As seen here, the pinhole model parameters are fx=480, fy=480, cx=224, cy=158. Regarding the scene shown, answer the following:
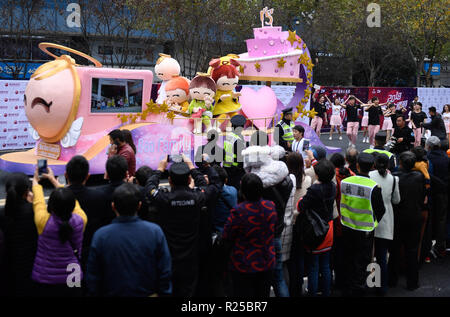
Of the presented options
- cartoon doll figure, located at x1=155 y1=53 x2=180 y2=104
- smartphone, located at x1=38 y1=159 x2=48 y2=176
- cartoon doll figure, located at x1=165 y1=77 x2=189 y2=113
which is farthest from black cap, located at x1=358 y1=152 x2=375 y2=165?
cartoon doll figure, located at x1=155 y1=53 x2=180 y2=104

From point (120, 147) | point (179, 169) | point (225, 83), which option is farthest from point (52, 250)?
point (225, 83)

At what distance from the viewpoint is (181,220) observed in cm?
383

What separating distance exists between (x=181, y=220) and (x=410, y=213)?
2.69 m

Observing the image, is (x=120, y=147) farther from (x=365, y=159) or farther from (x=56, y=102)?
(x=56, y=102)

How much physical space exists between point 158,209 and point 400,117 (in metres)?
6.37

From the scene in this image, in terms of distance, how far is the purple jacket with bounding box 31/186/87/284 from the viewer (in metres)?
3.50

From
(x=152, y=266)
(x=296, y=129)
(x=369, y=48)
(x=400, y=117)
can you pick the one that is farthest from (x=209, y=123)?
(x=369, y=48)

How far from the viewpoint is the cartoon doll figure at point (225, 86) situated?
1077 centimetres

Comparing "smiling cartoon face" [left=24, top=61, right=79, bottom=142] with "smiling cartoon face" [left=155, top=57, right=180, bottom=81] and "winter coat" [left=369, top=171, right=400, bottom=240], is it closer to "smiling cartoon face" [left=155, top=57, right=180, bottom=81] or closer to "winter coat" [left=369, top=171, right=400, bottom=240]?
"smiling cartoon face" [left=155, top=57, right=180, bottom=81]

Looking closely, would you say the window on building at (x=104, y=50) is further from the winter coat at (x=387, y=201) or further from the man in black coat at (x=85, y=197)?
the man in black coat at (x=85, y=197)

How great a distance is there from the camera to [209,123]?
9953 millimetres

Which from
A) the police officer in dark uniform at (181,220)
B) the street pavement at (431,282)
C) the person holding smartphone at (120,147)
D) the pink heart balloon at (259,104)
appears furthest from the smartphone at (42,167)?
the pink heart balloon at (259,104)

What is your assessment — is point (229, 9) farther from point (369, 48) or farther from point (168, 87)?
point (168, 87)

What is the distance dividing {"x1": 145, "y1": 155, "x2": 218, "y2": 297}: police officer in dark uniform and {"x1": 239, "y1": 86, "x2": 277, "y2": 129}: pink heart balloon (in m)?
7.47
